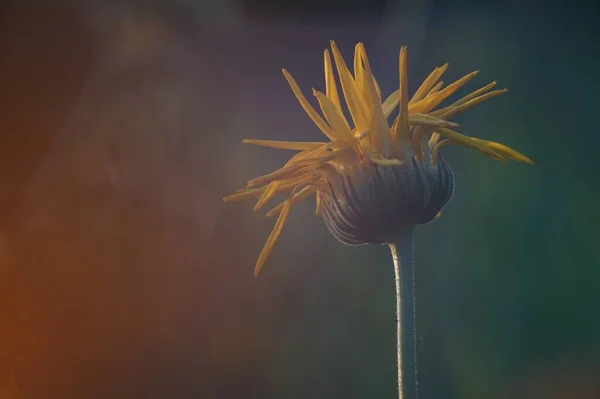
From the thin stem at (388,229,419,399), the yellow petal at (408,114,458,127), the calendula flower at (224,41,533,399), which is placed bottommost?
the thin stem at (388,229,419,399)

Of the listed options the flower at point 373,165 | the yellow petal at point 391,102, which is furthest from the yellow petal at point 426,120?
the yellow petal at point 391,102

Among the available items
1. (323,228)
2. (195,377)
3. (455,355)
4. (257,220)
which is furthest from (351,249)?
(195,377)

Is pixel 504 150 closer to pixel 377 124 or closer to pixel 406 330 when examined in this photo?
pixel 377 124

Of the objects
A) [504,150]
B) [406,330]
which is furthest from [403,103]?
[406,330]

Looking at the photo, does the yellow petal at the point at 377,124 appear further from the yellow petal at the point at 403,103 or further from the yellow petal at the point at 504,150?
the yellow petal at the point at 504,150

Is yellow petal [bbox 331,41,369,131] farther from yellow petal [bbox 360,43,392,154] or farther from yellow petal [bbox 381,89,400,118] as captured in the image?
yellow petal [bbox 381,89,400,118]

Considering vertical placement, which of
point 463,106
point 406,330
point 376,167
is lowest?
point 406,330

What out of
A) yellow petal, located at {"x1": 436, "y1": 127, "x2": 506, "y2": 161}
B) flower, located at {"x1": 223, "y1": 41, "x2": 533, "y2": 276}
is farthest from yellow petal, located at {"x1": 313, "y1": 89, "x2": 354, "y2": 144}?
yellow petal, located at {"x1": 436, "y1": 127, "x2": 506, "y2": 161}
